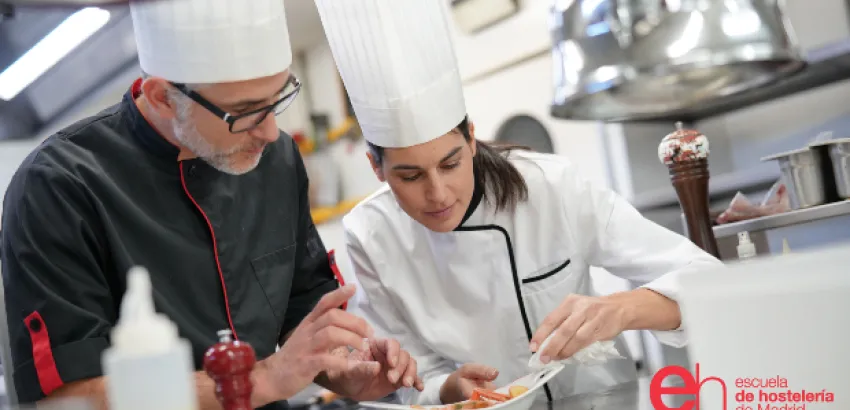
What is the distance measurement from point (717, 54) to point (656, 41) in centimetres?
7

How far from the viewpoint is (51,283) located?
1.18 m

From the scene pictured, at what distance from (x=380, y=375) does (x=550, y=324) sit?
30 cm

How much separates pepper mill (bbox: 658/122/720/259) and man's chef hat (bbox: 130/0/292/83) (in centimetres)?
90

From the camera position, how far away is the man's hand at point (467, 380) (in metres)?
1.33

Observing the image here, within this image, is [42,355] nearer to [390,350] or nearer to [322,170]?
[390,350]

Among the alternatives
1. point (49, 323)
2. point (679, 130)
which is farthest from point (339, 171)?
point (49, 323)

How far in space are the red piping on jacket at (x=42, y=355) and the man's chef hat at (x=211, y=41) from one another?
1.46ft

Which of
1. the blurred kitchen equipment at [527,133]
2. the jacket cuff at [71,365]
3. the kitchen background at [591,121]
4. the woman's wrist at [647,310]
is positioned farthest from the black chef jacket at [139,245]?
the blurred kitchen equipment at [527,133]

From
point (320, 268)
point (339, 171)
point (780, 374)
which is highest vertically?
point (780, 374)

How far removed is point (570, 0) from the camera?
98 centimetres

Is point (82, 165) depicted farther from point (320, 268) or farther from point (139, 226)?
point (320, 268)

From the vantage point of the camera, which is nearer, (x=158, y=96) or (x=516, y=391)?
(x=516, y=391)

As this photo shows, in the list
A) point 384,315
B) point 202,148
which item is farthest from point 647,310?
point 202,148

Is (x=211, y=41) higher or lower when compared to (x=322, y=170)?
higher
